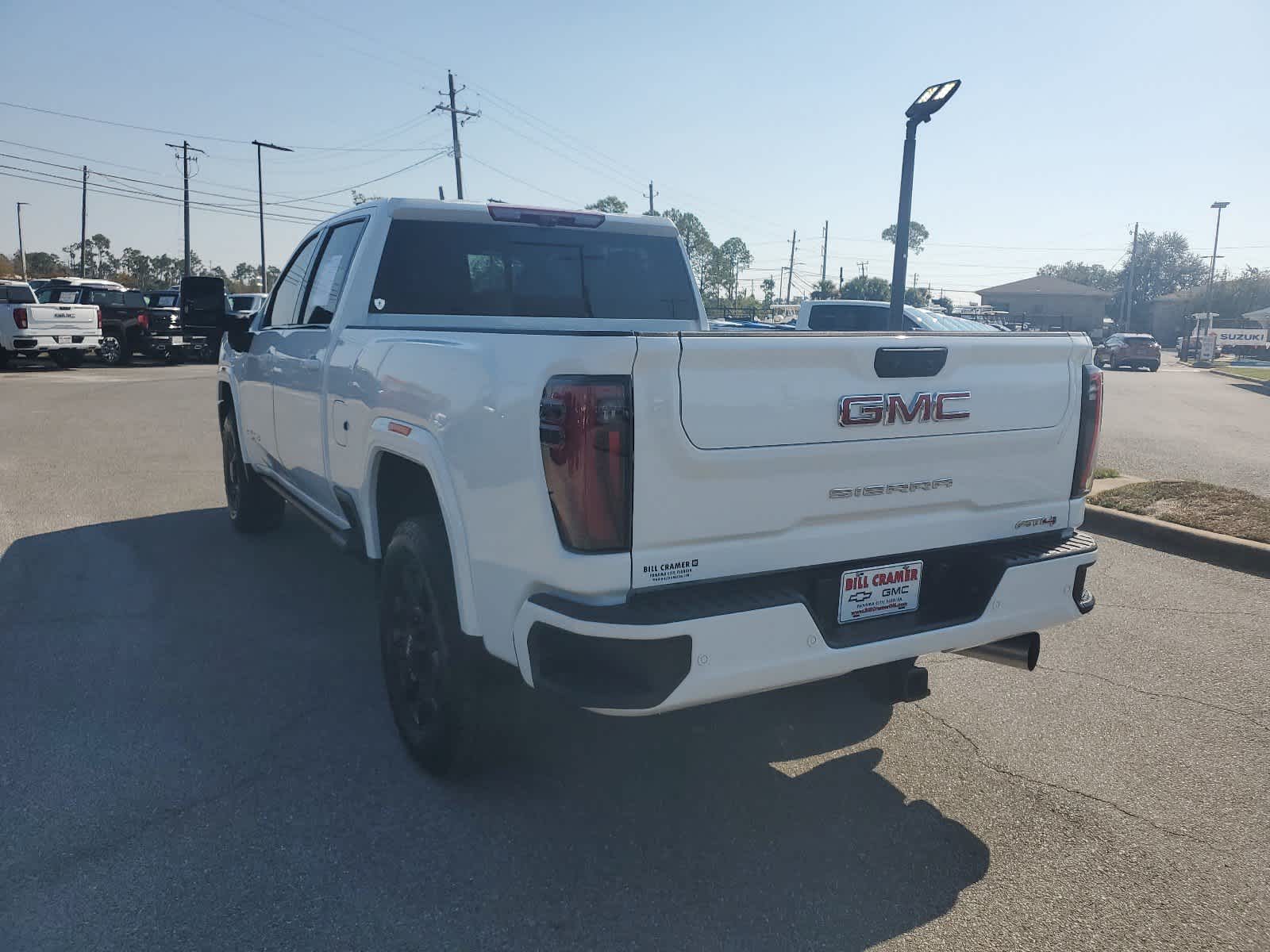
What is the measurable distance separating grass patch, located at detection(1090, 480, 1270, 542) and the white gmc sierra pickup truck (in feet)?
13.6

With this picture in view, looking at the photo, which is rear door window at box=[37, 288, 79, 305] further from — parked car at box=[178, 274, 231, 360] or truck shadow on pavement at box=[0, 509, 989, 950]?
truck shadow on pavement at box=[0, 509, 989, 950]

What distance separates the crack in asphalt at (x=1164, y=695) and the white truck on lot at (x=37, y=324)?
24.6 m

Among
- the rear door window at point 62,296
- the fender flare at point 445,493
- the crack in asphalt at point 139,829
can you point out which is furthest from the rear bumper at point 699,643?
the rear door window at point 62,296

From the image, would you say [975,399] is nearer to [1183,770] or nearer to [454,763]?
[1183,770]

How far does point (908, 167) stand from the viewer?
11.1 meters

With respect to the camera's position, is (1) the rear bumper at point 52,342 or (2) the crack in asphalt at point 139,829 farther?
(1) the rear bumper at point 52,342

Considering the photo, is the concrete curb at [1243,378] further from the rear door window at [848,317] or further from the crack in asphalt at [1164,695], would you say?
A: the crack in asphalt at [1164,695]

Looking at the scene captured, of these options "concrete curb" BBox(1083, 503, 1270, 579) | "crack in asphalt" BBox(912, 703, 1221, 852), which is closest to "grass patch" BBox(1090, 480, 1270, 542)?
"concrete curb" BBox(1083, 503, 1270, 579)

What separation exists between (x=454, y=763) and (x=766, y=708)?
4.79 ft

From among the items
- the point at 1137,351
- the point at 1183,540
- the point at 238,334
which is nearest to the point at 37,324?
the point at 238,334

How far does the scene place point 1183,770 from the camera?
3.64 m

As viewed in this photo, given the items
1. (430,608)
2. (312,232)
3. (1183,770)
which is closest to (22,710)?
(430,608)

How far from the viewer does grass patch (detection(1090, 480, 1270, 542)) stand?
6.86 meters

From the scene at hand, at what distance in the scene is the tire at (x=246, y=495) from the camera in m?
6.80
